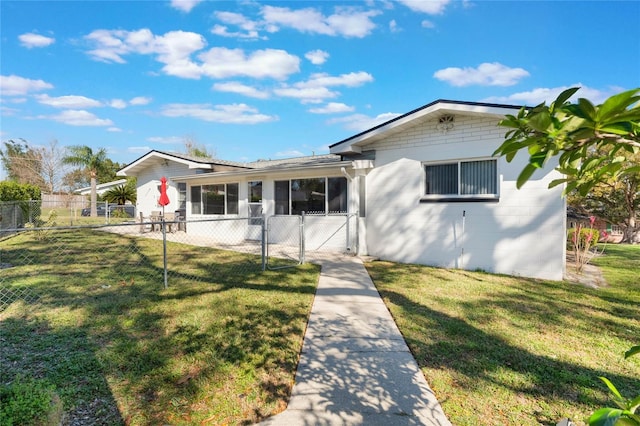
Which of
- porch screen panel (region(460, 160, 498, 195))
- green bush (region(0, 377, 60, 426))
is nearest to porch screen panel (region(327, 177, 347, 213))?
porch screen panel (region(460, 160, 498, 195))

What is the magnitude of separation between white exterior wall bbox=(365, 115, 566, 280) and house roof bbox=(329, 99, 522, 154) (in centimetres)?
31

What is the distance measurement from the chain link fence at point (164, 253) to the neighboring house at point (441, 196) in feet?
2.63

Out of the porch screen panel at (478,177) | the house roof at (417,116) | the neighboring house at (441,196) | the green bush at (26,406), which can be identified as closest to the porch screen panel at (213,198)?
the neighboring house at (441,196)

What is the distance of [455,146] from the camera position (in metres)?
8.70

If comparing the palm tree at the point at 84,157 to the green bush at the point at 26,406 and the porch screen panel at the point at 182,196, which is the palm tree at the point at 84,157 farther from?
the green bush at the point at 26,406

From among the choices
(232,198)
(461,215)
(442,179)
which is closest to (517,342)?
(461,215)

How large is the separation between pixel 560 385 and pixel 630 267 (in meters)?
9.64

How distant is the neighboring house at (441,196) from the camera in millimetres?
7824

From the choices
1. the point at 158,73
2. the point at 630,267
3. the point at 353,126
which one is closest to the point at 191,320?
the point at 630,267

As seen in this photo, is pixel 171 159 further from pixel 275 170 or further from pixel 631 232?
pixel 631 232

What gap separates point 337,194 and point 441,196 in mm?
3552

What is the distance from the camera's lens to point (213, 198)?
15.2 meters

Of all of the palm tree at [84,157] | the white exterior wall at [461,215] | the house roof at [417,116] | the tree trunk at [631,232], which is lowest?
the tree trunk at [631,232]

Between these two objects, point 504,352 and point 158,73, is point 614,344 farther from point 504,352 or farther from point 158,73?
point 158,73
